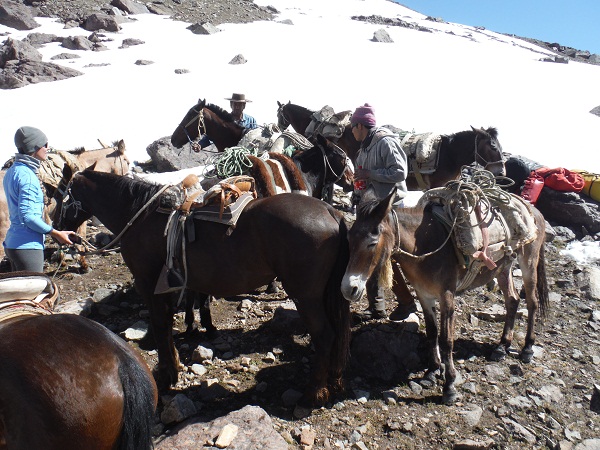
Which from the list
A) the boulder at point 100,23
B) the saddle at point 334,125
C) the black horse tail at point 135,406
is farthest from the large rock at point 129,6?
the black horse tail at point 135,406

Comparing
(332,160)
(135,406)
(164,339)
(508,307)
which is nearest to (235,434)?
(135,406)

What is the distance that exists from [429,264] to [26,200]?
11.7ft

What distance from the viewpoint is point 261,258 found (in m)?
4.04

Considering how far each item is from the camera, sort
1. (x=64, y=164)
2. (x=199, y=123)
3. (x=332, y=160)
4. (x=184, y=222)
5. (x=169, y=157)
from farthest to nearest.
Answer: (x=169, y=157) → (x=199, y=123) → (x=332, y=160) → (x=64, y=164) → (x=184, y=222)

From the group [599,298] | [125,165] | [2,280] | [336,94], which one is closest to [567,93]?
[336,94]

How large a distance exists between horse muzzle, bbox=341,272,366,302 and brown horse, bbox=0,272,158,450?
1.58 m

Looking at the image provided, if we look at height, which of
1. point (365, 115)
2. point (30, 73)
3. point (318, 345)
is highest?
point (365, 115)

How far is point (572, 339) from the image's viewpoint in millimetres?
5508

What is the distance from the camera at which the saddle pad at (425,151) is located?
26.1 feet

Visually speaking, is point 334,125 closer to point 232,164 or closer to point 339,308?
point 232,164

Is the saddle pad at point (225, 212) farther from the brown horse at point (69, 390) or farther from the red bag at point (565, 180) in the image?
the red bag at point (565, 180)

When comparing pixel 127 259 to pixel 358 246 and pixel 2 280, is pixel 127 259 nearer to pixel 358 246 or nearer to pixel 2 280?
pixel 2 280

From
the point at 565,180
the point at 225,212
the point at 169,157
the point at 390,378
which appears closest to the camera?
the point at 225,212

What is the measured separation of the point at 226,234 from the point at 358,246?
118cm
